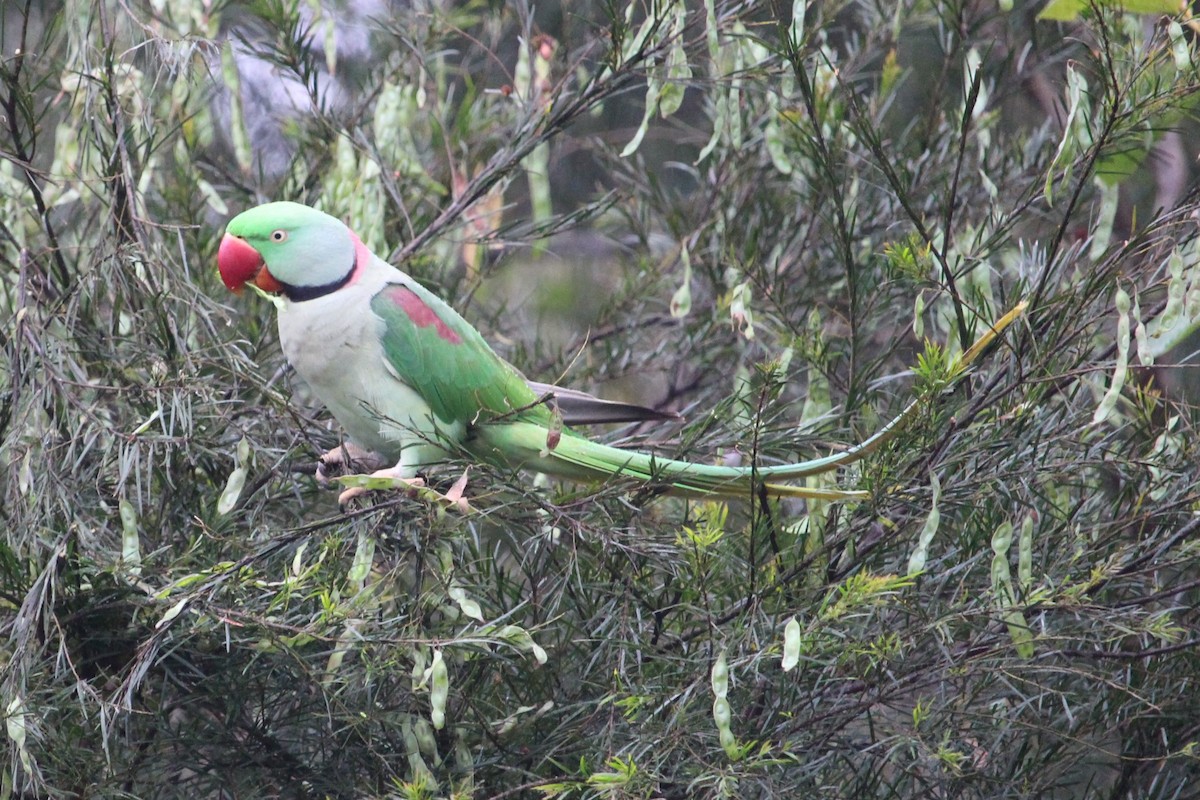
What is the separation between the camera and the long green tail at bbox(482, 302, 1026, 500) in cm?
200

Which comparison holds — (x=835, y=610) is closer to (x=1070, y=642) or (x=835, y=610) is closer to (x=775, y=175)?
(x=1070, y=642)

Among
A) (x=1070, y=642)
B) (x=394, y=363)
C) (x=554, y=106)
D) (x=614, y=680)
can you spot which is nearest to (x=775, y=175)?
(x=554, y=106)

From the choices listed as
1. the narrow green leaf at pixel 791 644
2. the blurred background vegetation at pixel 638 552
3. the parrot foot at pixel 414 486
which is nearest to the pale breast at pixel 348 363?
the blurred background vegetation at pixel 638 552

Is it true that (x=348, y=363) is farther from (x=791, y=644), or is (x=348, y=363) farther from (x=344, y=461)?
(x=791, y=644)

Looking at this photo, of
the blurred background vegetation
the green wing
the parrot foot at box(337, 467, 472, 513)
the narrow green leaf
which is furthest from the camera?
the green wing

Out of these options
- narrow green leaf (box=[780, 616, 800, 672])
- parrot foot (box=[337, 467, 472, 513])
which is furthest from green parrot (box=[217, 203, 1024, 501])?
narrow green leaf (box=[780, 616, 800, 672])

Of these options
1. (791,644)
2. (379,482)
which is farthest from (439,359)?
(791,644)

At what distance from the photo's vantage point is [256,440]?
8.00ft

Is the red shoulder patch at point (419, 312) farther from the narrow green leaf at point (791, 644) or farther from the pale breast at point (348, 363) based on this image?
the narrow green leaf at point (791, 644)

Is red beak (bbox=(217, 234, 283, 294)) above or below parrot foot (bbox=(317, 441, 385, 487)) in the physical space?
above

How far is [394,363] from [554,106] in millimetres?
816

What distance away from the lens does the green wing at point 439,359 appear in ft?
8.60

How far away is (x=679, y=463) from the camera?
2.28 meters

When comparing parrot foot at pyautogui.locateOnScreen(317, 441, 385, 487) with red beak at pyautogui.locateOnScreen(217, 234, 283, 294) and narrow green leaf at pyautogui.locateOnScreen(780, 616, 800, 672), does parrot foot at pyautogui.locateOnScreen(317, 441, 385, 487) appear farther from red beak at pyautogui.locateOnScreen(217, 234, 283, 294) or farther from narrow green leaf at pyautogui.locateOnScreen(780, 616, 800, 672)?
narrow green leaf at pyautogui.locateOnScreen(780, 616, 800, 672)
